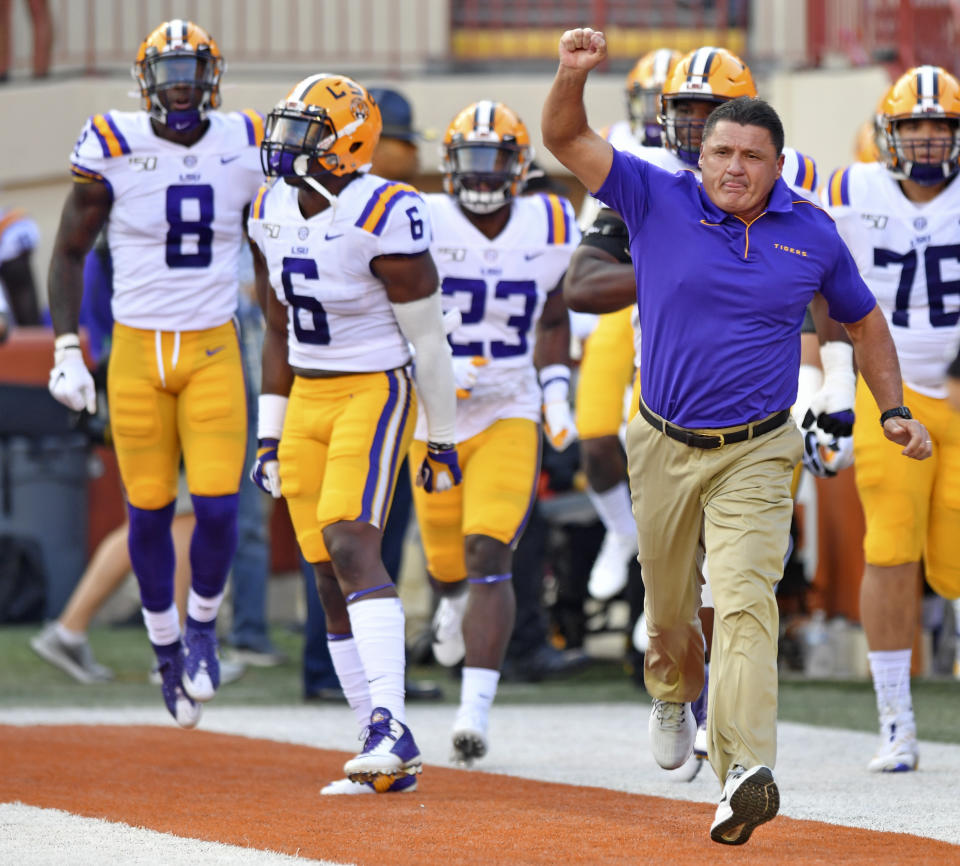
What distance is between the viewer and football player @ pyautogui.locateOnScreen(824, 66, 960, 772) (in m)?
5.82

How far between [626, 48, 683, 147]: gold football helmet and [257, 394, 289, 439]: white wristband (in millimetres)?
1931

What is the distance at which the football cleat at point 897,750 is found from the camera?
570cm

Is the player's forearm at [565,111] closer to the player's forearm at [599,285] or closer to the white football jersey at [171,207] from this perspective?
the player's forearm at [599,285]

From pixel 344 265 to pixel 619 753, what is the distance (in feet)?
6.51

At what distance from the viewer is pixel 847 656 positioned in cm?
906

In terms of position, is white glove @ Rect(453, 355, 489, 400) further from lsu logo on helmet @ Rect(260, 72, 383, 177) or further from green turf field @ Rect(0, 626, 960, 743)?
green turf field @ Rect(0, 626, 960, 743)

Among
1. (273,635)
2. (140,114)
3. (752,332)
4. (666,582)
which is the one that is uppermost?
(140,114)

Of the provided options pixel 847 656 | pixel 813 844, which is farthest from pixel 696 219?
pixel 847 656

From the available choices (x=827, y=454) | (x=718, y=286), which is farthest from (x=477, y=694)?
(x=718, y=286)

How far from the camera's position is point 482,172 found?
6.49 m

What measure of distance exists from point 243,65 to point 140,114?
7.34 m

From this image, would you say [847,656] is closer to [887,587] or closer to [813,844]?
[887,587]

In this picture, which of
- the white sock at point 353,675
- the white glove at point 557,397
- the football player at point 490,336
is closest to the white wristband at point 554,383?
the white glove at point 557,397

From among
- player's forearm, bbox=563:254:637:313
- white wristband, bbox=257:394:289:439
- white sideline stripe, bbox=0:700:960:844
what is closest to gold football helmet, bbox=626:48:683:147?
player's forearm, bbox=563:254:637:313
